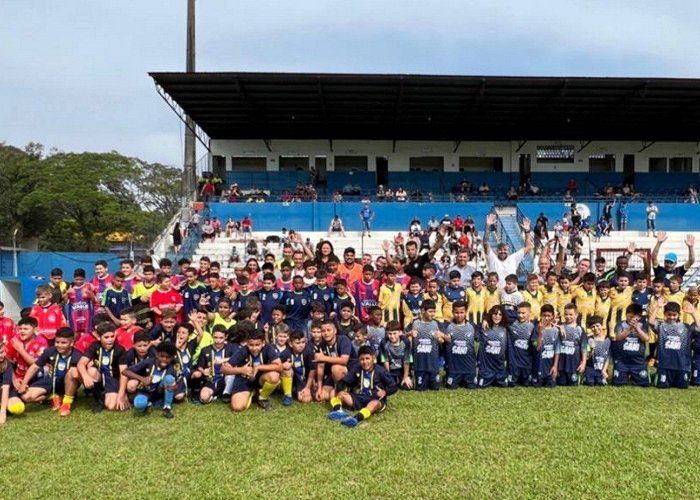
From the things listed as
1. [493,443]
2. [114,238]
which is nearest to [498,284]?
[493,443]

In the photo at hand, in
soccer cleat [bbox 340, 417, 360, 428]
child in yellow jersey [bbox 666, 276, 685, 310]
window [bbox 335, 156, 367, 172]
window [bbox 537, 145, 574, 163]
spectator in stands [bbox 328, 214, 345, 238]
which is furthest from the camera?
window [bbox 537, 145, 574, 163]

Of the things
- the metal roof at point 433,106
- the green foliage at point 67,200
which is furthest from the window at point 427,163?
the green foliage at point 67,200

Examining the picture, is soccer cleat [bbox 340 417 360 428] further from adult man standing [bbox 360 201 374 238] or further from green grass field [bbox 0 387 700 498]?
adult man standing [bbox 360 201 374 238]

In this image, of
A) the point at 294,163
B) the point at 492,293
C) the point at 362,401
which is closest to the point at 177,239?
the point at 294,163

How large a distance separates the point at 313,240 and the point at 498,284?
1520cm

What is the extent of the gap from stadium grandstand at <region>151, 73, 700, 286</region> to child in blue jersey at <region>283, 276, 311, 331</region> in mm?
10600

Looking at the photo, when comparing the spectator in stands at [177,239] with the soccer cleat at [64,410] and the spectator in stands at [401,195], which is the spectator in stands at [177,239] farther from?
the soccer cleat at [64,410]

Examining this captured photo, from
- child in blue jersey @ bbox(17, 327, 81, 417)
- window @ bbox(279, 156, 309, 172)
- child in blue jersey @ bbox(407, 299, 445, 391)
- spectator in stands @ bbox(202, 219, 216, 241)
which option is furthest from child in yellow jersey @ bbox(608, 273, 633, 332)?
window @ bbox(279, 156, 309, 172)

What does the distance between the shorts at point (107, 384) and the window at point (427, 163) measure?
24.8m

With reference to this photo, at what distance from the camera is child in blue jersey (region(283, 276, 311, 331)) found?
7.82 m

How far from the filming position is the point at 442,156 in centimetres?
2953

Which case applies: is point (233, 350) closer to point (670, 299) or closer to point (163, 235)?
point (670, 299)

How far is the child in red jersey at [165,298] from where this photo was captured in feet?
26.0

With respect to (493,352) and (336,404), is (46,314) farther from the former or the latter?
(493,352)
